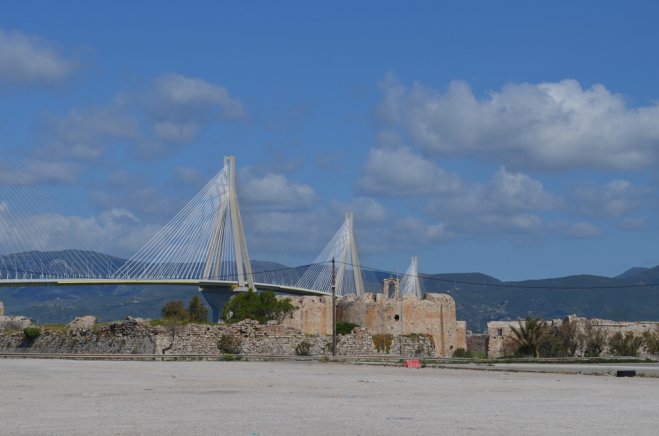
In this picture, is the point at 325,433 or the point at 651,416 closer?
the point at 325,433

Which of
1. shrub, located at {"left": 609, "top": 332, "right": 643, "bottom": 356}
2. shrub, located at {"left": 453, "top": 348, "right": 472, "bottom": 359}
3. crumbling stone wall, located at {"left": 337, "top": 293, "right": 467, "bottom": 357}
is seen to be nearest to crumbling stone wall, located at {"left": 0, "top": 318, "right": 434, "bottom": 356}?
shrub, located at {"left": 609, "top": 332, "right": 643, "bottom": 356}

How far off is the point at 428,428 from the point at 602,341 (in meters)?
29.9

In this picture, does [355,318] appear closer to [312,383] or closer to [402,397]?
[312,383]

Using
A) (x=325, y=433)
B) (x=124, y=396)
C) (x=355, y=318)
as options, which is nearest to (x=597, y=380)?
(x=124, y=396)

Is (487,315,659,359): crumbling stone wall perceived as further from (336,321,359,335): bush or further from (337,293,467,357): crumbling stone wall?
(336,321,359,335): bush

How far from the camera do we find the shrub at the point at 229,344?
115 feet

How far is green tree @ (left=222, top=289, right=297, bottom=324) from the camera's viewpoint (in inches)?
1912

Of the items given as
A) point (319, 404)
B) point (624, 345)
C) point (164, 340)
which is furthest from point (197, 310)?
point (319, 404)

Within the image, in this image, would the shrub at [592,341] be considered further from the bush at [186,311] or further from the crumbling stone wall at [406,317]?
the bush at [186,311]

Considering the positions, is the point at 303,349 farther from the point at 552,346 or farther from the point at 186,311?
the point at 186,311

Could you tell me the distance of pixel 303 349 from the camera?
35500mm

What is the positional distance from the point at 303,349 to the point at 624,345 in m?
11.6

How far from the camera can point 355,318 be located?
168ft

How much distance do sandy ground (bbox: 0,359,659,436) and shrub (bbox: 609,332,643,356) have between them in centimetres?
1878
